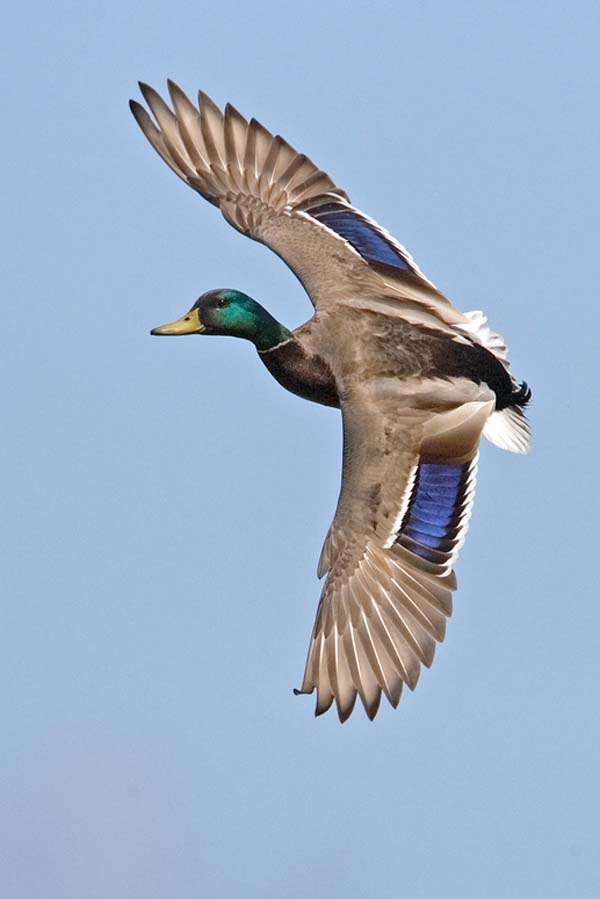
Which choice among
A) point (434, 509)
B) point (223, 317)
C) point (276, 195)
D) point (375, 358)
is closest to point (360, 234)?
point (276, 195)

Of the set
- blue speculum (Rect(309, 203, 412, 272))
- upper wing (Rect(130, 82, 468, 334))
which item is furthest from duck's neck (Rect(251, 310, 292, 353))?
blue speculum (Rect(309, 203, 412, 272))

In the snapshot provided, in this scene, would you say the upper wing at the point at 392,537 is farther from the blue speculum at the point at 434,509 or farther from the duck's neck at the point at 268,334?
the duck's neck at the point at 268,334

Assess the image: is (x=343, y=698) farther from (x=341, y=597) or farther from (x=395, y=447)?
(x=395, y=447)

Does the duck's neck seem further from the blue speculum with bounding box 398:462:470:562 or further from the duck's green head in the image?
the blue speculum with bounding box 398:462:470:562

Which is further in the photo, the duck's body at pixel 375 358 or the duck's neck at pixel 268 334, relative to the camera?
the duck's neck at pixel 268 334

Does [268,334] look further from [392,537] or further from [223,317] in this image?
[392,537]

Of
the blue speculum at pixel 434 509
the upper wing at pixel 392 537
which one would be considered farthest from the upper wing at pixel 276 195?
the blue speculum at pixel 434 509

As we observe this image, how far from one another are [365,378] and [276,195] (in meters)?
2.61

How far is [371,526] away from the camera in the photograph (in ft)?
39.6

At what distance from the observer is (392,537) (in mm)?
12062

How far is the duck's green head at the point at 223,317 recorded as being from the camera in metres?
13.9

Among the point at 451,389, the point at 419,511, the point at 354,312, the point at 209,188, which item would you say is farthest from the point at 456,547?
the point at 209,188

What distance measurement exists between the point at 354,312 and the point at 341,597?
7.09 feet

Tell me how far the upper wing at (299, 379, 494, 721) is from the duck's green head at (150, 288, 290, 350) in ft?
5.25
